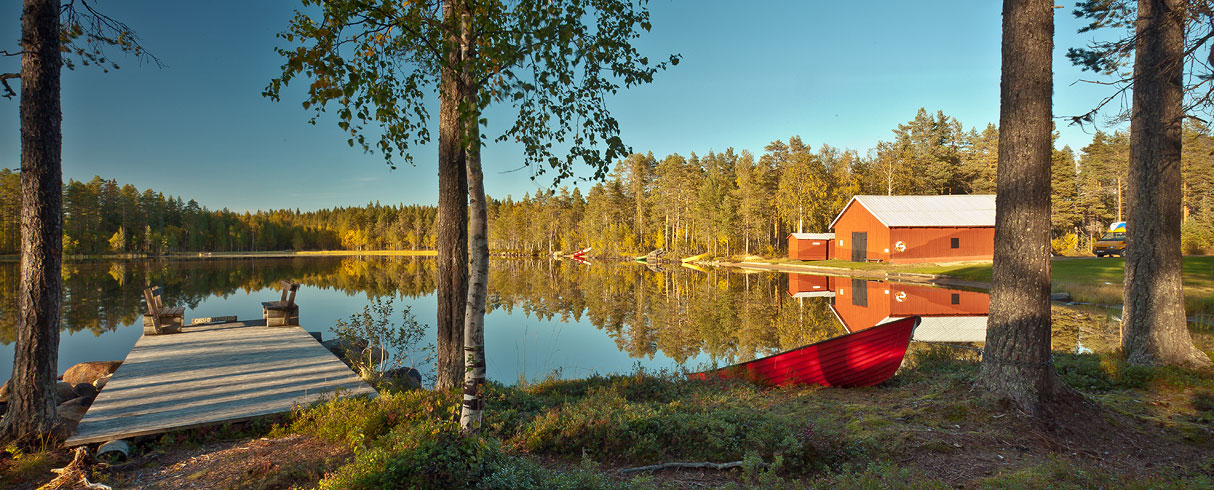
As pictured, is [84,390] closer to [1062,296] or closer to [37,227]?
[37,227]

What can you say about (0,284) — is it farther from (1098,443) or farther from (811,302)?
(1098,443)

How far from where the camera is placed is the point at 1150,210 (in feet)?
25.0

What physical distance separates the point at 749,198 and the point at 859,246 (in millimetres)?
13814

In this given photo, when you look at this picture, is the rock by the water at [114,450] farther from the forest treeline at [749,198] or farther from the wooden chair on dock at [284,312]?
the forest treeline at [749,198]

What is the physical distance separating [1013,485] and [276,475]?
18.0 feet

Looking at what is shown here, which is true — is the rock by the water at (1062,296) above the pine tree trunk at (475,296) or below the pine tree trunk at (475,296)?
below

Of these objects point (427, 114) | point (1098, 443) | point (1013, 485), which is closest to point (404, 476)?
point (427, 114)

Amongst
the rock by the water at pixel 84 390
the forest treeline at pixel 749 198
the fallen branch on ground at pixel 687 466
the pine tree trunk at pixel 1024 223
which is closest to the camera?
the fallen branch on ground at pixel 687 466

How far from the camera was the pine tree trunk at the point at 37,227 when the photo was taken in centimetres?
475

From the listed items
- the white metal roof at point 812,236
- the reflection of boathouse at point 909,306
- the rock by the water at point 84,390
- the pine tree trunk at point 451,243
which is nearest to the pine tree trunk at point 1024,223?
the reflection of boathouse at point 909,306

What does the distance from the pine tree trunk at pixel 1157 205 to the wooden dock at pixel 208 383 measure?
1089 cm

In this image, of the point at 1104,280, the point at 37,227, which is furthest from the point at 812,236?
the point at 37,227

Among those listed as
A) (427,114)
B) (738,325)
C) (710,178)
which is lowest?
(738,325)

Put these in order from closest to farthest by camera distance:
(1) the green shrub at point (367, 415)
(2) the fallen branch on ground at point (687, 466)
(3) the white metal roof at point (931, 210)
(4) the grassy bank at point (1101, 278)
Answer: (2) the fallen branch on ground at point (687, 466) < (1) the green shrub at point (367, 415) < (4) the grassy bank at point (1101, 278) < (3) the white metal roof at point (931, 210)
